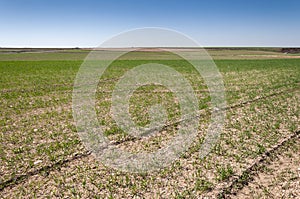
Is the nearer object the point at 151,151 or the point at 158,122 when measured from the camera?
the point at 151,151

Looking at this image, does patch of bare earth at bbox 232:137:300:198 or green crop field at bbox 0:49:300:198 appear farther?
green crop field at bbox 0:49:300:198

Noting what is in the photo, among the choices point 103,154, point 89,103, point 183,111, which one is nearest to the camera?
point 103,154

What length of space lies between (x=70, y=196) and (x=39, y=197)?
2.24ft

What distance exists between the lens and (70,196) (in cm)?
555

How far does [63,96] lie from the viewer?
17.9m

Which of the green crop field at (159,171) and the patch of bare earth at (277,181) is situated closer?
the patch of bare earth at (277,181)

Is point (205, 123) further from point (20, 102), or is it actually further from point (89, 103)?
point (20, 102)

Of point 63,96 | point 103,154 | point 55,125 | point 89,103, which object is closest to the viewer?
point 103,154

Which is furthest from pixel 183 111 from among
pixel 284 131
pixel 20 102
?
pixel 20 102

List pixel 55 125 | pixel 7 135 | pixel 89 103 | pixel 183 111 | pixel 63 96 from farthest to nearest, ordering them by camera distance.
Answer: pixel 63 96 < pixel 89 103 < pixel 183 111 < pixel 55 125 < pixel 7 135

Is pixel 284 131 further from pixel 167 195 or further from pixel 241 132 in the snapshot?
pixel 167 195

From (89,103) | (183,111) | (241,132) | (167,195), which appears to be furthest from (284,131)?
(89,103)

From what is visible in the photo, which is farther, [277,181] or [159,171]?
[159,171]

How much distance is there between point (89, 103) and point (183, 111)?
19.4 feet
